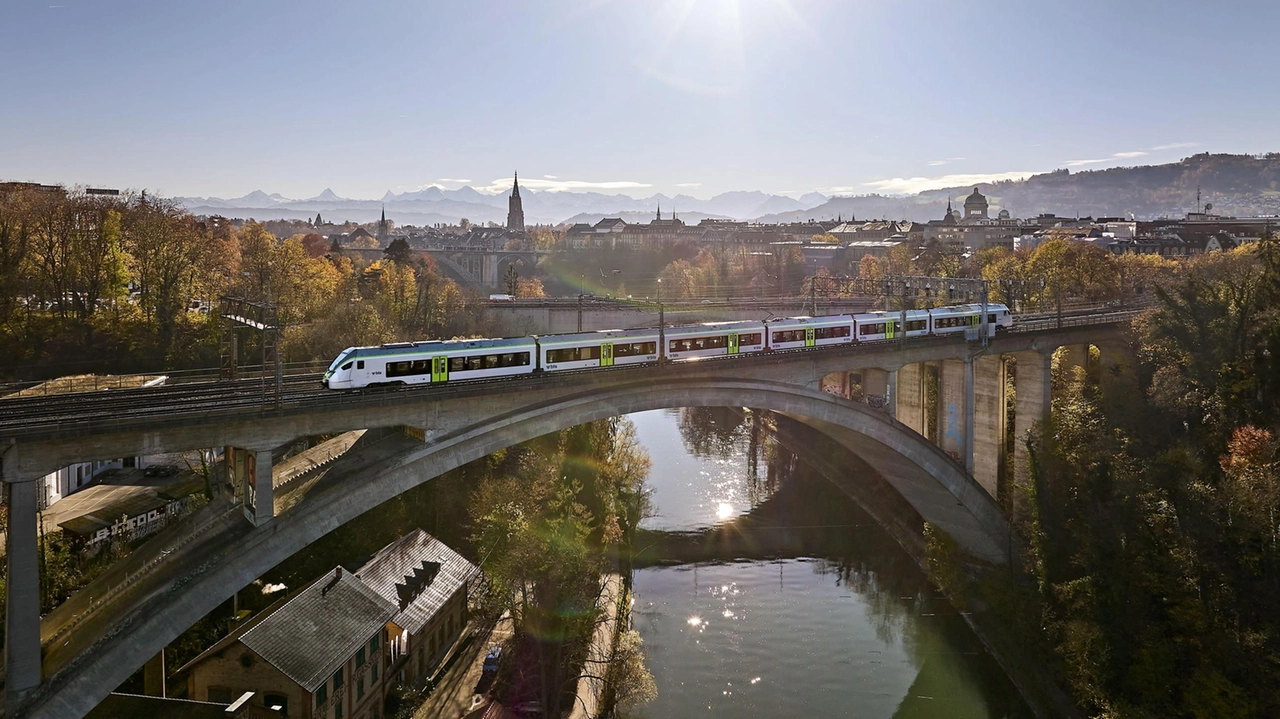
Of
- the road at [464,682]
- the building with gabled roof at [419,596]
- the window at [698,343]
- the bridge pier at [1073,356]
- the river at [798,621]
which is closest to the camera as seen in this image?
the road at [464,682]

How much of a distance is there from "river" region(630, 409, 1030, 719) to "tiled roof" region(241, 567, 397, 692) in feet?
29.6

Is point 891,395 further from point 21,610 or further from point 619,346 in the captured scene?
point 21,610

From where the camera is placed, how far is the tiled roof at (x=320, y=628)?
22.3 meters

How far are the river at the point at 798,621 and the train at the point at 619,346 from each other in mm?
10285

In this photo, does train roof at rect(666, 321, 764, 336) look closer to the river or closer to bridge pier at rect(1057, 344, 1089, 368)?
the river

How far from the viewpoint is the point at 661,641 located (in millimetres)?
32438

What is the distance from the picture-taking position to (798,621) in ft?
113

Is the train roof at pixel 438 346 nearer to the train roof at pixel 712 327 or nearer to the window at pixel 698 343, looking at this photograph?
the window at pixel 698 343

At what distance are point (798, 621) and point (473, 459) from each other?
15.6m

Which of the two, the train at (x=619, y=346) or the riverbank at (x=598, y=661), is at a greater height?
the train at (x=619, y=346)

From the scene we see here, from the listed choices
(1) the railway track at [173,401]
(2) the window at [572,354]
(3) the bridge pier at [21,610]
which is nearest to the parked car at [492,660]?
(1) the railway track at [173,401]

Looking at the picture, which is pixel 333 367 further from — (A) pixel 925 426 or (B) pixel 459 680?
(A) pixel 925 426

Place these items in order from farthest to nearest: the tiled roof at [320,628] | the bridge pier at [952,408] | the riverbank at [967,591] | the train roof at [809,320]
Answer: the bridge pier at [952,408] < the train roof at [809,320] < the riverbank at [967,591] < the tiled roof at [320,628]

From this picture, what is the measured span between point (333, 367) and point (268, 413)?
12.4 feet
